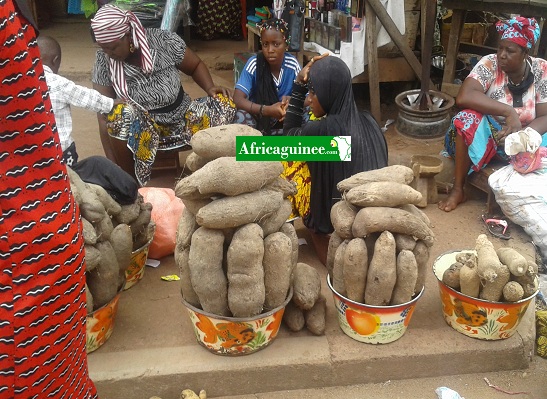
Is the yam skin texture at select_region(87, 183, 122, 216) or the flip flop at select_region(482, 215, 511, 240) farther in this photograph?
the flip flop at select_region(482, 215, 511, 240)

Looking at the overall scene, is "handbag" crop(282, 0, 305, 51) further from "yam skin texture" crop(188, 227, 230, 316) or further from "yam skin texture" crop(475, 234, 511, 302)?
"yam skin texture" crop(188, 227, 230, 316)

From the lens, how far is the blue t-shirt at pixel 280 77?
417cm

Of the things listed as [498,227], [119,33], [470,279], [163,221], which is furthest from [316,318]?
[119,33]

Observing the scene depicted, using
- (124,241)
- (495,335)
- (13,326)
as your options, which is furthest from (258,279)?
(495,335)

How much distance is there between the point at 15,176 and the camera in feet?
4.22

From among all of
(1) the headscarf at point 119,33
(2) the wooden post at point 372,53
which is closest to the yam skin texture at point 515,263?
(1) the headscarf at point 119,33

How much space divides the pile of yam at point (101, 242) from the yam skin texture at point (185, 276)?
1.04 feet

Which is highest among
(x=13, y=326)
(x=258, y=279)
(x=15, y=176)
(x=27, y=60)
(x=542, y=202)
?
(x=27, y=60)

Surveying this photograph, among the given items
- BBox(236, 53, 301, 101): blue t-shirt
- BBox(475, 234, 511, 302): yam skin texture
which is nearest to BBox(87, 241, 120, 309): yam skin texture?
BBox(475, 234, 511, 302): yam skin texture

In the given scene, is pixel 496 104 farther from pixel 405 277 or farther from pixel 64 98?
pixel 64 98

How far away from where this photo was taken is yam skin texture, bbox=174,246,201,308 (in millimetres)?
2307

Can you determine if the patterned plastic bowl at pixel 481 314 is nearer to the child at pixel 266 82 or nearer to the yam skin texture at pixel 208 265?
the yam skin texture at pixel 208 265

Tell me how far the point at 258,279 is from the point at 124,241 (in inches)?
29.5

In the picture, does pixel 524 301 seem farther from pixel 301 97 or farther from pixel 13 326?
pixel 13 326
